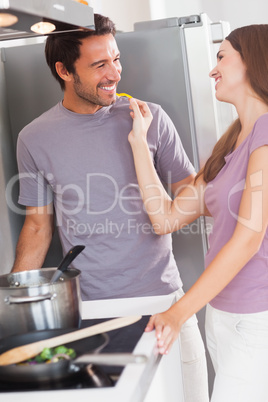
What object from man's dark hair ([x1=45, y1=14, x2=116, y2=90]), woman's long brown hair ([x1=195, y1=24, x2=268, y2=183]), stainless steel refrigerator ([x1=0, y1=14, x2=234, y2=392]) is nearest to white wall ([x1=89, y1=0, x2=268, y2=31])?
stainless steel refrigerator ([x1=0, y1=14, x2=234, y2=392])

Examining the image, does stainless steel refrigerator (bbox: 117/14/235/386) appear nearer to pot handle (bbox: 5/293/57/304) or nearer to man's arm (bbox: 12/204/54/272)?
man's arm (bbox: 12/204/54/272)

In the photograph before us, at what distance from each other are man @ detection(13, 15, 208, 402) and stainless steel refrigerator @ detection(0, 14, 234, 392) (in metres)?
0.17

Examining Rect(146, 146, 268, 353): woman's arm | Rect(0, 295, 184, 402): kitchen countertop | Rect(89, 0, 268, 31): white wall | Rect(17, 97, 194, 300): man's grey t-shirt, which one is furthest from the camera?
Rect(89, 0, 268, 31): white wall

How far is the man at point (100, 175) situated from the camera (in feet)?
6.04

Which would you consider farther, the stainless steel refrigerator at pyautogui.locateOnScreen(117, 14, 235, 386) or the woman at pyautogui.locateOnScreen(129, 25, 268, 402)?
the stainless steel refrigerator at pyautogui.locateOnScreen(117, 14, 235, 386)

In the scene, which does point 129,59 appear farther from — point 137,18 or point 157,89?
point 137,18

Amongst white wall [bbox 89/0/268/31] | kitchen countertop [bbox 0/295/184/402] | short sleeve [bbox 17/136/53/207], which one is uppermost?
white wall [bbox 89/0/268/31]

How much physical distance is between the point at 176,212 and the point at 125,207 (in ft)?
0.64

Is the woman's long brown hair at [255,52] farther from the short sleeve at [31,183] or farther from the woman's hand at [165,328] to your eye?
the short sleeve at [31,183]

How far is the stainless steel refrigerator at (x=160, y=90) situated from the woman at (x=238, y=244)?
0.46 metres

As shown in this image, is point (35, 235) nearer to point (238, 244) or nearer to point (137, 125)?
point (137, 125)

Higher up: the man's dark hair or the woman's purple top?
the man's dark hair

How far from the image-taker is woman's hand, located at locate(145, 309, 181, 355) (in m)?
1.19

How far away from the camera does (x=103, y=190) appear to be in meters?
1.86
